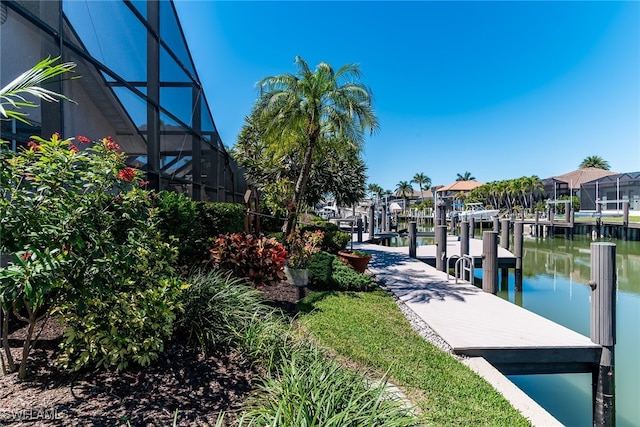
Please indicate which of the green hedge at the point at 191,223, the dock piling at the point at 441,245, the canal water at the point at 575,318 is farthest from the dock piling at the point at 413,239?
the green hedge at the point at 191,223

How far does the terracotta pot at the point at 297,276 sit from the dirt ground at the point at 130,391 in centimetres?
398

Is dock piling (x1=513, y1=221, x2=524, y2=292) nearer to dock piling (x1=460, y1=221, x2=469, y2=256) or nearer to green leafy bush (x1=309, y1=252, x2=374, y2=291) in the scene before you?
dock piling (x1=460, y1=221, x2=469, y2=256)

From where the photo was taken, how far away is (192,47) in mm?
10773

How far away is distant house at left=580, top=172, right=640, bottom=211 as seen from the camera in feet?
123

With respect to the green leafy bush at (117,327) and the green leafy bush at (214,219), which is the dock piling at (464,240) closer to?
the green leafy bush at (214,219)

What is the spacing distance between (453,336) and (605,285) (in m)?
2.23

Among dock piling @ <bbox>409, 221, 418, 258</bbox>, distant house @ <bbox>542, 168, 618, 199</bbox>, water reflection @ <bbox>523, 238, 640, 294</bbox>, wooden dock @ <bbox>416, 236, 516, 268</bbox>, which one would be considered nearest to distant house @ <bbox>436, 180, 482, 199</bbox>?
distant house @ <bbox>542, 168, 618, 199</bbox>

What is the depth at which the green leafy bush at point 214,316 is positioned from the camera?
10.9ft

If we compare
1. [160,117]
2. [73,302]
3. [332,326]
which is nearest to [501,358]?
[332,326]

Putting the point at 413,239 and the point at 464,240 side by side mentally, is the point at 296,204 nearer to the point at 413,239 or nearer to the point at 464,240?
the point at 413,239

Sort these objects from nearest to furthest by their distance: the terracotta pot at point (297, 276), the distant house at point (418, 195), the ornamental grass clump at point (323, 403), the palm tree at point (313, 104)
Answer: the ornamental grass clump at point (323, 403)
the terracotta pot at point (297, 276)
the palm tree at point (313, 104)
the distant house at point (418, 195)

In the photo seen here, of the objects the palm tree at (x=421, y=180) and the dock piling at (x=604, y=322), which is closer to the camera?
the dock piling at (x=604, y=322)

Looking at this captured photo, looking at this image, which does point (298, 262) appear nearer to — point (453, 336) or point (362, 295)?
point (362, 295)

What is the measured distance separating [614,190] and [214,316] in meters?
55.8
